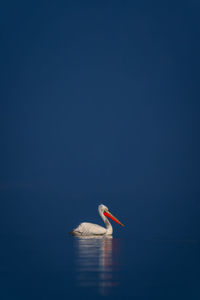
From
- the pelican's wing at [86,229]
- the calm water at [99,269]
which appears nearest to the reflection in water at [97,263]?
the calm water at [99,269]

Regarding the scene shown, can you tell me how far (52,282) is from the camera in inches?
326

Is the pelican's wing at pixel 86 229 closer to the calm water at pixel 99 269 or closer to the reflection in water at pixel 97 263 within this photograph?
the reflection in water at pixel 97 263

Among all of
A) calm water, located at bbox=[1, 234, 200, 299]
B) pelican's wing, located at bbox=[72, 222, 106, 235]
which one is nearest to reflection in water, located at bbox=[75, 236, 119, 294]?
calm water, located at bbox=[1, 234, 200, 299]

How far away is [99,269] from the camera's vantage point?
9164 mm

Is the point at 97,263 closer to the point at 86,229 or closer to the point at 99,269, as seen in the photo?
the point at 99,269

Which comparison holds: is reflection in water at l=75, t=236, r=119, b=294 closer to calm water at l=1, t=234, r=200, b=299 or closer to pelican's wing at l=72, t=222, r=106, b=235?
calm water at l=1, t=234, r=200, b=299

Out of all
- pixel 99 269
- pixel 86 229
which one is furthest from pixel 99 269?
pixel 86 229

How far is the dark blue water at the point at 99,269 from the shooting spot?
Result: 7629mm

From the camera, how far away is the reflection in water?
318 inches

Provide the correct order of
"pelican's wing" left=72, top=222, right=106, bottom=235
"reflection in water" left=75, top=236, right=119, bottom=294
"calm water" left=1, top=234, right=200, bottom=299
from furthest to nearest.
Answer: "pelican's wing" left=72, top=222, right=106, bottom=235
"reflection in water" left=75, top=236, right=119, bottom=294
"calm water" left=1, top=234, right=200, bottom=299

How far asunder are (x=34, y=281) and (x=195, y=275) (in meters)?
2.49

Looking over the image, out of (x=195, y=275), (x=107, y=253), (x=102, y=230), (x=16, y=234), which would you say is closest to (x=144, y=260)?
(x=107, y=253)

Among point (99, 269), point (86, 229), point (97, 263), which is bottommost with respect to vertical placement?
point (99, 269)

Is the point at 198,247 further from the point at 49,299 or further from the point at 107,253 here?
the point at 49,299
